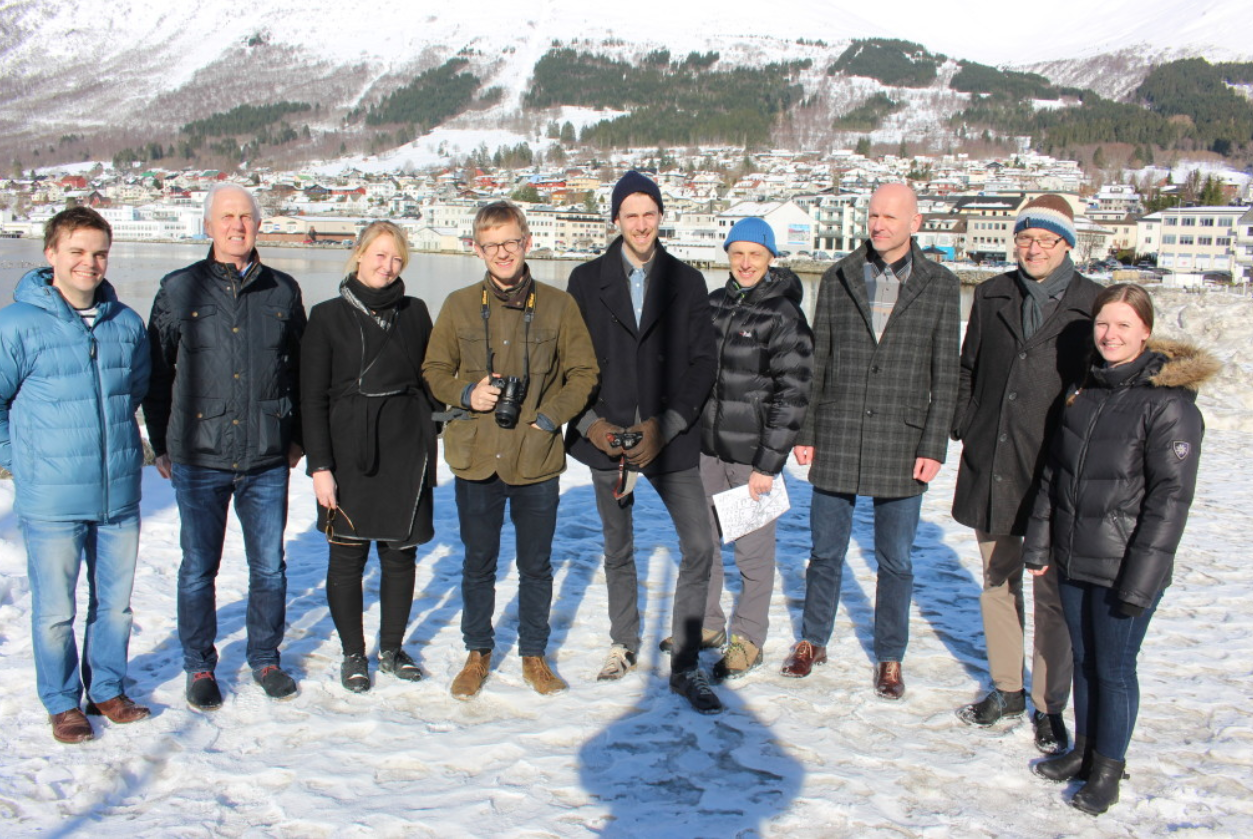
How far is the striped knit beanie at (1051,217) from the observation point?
107 inches

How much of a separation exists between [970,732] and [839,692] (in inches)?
17.2

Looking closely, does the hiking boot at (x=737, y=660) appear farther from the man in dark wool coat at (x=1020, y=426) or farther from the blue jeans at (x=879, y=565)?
the man in dark wool coat at (x=1020, y=426)

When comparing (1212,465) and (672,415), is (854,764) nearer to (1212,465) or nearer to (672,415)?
(672,415)

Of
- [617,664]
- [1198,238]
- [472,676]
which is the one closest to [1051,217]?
[617,664]

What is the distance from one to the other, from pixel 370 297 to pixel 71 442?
0.94 meters

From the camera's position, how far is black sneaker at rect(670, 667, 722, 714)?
290 cm

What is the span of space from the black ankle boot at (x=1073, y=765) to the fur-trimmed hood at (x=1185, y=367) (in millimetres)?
1001

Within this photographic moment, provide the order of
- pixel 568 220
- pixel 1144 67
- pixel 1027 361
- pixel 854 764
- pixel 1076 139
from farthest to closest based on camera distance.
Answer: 1. pixel 1144 67
2. pixel 1076 139
3. pixel 568 220
4. pixel 1027 361
5. pixel 854 764

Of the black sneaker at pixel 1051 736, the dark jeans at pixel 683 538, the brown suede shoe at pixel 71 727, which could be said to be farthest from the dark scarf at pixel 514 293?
the black sneaker at pixel 1051 736

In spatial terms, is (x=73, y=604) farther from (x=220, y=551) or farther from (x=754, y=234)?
(x=754, y=234)

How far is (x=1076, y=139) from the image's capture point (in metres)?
135

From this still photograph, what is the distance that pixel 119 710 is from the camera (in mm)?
2721

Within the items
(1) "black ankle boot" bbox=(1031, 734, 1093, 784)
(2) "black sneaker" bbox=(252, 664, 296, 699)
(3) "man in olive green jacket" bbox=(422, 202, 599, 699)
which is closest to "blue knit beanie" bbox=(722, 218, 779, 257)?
(3) "man in olive green jacket" bbox=(422, 202, 599, 699)

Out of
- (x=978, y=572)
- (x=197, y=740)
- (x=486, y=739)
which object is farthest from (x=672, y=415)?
(x=978, y=572)
